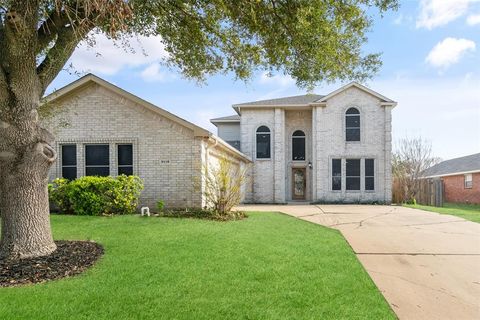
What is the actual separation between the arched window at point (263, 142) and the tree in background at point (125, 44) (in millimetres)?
11313

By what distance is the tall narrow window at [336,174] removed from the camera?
2127 cm

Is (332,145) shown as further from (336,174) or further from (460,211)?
(460,211)

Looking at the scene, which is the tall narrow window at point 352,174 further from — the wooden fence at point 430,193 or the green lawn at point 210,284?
the green lawn at point 210,284

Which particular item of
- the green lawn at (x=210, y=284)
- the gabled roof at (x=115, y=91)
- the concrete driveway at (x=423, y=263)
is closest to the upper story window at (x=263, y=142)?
the gabled roof at (x=115, y=91)

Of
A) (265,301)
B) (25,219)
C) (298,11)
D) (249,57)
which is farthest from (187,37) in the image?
(265,301)

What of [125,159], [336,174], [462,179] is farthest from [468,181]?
[125,159]

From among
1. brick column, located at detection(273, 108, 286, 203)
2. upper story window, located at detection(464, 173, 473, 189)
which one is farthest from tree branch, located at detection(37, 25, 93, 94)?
upper story window, located at detection(464, 173, 473, 189)

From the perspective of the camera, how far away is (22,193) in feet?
20.7

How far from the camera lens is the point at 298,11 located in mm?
7352

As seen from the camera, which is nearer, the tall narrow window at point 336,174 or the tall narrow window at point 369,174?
the tall narrow window at point 369,174

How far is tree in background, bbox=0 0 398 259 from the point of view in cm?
631

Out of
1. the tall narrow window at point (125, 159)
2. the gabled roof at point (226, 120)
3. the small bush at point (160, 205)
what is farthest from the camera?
the gabled roof at point (226, 120)

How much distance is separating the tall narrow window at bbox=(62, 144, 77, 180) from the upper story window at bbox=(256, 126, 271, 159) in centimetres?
1110

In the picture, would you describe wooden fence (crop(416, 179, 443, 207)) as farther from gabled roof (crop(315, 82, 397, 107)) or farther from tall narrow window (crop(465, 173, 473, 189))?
tall narrow window (crop(465, 173, 473, 189))
